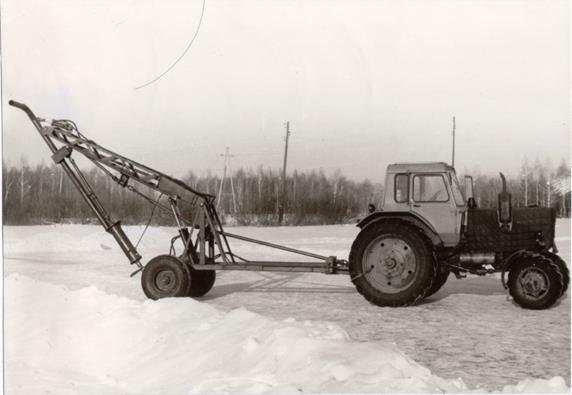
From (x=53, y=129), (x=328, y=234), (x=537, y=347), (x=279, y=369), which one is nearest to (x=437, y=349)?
(x=537, y=347)

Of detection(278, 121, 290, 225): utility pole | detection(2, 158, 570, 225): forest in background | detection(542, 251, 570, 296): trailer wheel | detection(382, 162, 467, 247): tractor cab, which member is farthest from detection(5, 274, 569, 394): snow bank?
detection(278, 121, 290, 225): utility pole

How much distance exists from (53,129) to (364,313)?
16.3 feet

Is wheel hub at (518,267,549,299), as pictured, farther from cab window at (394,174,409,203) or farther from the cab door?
cab window at (394,174,409,203)

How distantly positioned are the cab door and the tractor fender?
3.3 inches

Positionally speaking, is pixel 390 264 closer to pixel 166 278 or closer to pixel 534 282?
pixel 534 282

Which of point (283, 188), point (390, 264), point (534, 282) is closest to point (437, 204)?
point (390, 264)

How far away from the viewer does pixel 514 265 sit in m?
8.78

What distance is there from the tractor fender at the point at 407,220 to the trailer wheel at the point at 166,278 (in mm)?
2501

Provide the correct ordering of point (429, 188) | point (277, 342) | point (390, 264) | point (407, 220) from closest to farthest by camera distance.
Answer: point (277, 342) < point (390, 264) < point (407, 220) < point (429, 188)

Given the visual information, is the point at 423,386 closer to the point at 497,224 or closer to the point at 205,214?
the point at 497,224

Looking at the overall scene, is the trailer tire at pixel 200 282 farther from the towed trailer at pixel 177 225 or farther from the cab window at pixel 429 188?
the cab window at pixel 429 188

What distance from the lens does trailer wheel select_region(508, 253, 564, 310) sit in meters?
8.54

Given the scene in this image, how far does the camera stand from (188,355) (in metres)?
6.56

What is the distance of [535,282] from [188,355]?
467 cm
